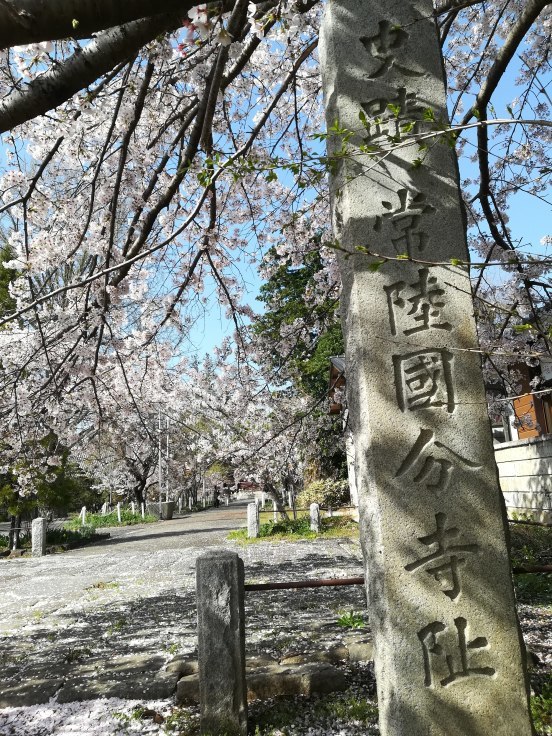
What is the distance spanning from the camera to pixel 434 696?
8.51 ft

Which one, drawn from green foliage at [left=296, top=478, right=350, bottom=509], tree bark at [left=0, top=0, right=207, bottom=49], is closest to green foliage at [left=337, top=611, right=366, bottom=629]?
tree bark at [left=0, top=0, right=207, bottom=49]

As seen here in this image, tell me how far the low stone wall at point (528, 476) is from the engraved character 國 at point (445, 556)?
6485 millimetres

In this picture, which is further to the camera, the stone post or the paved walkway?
the paved walkway

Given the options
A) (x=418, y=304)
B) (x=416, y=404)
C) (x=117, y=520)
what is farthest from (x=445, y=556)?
(x=117, y=520)

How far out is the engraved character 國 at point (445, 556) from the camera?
2.70 metres

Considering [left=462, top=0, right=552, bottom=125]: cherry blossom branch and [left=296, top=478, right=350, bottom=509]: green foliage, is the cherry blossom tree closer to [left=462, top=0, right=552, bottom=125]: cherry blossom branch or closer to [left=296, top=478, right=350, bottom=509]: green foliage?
[left=462, top=0, right=552, bottom=125]: cherry blossom branch

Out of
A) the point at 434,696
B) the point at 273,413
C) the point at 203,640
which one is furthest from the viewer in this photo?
the point at 273,413

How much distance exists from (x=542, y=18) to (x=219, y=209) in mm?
4348

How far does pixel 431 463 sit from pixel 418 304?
818mm

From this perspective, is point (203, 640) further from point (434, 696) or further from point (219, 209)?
point (219, 209)

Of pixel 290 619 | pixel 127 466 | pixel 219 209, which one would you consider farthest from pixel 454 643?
pixel 127 466

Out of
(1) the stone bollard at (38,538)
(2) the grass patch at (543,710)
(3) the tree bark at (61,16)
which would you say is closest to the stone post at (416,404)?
(2) the grass patch at (543,710)

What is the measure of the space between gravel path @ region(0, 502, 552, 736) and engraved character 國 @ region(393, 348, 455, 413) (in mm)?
1901

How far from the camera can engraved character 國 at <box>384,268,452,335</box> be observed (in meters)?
2.95
